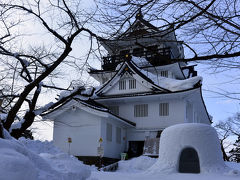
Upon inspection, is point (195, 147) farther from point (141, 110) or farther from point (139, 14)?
point (141, 110)

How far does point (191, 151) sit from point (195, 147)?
1.18 ft

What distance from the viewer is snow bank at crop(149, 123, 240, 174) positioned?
10867 mm

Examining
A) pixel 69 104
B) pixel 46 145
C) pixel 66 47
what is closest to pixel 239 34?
pixel 66 47

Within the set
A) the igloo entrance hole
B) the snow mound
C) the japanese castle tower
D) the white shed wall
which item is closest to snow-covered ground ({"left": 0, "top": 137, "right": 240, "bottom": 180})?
the igloo entrance hole

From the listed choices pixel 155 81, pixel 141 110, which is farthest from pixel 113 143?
pixel 155 81

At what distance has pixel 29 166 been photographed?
3.54 meters

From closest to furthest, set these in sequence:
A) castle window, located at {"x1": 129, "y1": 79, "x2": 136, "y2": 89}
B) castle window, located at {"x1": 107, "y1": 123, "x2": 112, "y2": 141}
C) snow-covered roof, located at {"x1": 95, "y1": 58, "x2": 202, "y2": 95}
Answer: castle window, located at {"x1": 107, "y1": 123, "x2": 112, "y2": 141}
snow-covered roof, located at {"x1": 95, "y1": 58, "x2": 202, "y2": 95}
castle window, located at {"x1": 129, "y1": 79, "x2": 136, "y2": 89}

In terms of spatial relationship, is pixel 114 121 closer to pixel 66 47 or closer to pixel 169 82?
pixel 169 82

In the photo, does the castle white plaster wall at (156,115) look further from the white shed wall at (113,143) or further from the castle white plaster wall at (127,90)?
the white shed wall at (113,143)

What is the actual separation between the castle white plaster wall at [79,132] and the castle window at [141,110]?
462 centimetres

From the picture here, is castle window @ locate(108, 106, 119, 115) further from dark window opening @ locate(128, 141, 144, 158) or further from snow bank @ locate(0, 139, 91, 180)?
snow bank @ locate(0, 139, 91, 180)

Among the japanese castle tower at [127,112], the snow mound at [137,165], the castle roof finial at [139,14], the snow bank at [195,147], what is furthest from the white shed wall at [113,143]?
the castle roof finial at [139,14]

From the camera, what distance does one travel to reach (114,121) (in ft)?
66.2

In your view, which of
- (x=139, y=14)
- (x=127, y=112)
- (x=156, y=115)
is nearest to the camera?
(x=139, y=14)
